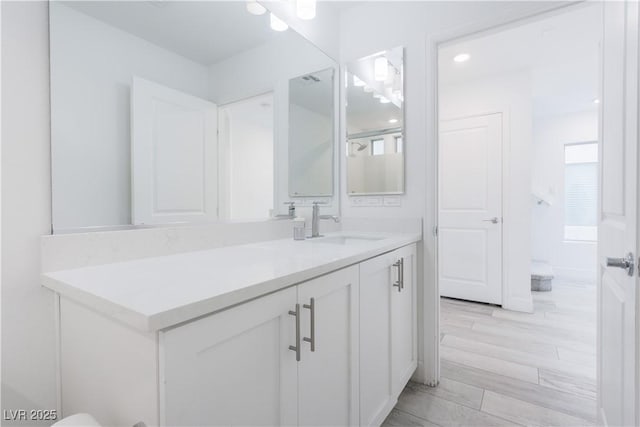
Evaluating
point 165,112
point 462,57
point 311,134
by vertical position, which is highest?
point 462,57

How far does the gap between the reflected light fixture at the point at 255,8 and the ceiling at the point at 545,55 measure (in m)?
1.35

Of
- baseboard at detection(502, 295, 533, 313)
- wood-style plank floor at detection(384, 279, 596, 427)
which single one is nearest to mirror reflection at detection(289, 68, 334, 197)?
wood-style plank floor at detection(384, 279, 596, 427)

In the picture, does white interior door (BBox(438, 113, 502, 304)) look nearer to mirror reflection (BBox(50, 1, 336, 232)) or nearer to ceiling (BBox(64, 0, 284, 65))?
mirror reflection (BBox(50, 1, 336, 232))

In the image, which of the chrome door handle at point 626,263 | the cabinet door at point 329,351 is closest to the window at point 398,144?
the cabinet door at point 329,351

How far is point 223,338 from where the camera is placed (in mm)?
657

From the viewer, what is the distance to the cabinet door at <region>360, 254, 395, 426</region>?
3.96 feet

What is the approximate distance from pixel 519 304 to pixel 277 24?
327 centimetres

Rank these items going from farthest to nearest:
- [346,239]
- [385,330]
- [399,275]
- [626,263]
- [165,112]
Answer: [346,239]
[399,275]
[385,330]
[165,112]
[626,263]

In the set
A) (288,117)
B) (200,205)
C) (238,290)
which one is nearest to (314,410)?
(238,290)

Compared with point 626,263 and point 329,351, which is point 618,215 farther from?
point 329,351

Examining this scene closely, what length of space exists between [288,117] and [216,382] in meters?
1.53

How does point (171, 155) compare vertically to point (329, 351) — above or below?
above

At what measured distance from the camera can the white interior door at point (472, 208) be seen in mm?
3248

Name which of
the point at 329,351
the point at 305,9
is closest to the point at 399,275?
the point at 329,351
